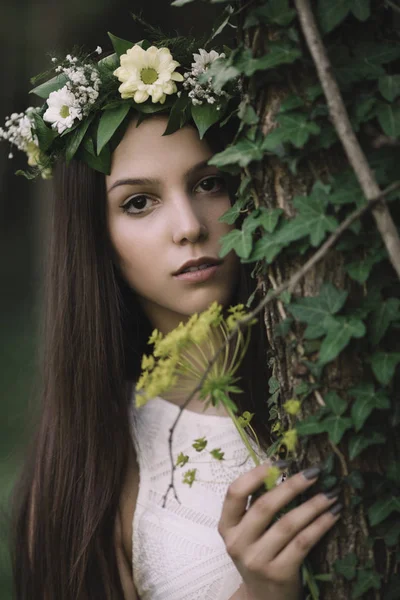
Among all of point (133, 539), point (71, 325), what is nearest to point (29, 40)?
point (71, 325)

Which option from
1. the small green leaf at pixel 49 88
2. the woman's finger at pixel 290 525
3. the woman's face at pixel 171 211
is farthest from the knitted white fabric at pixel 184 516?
the small green leaf at pixel 49 88

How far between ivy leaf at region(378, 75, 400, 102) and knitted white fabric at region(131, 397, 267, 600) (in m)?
1.18

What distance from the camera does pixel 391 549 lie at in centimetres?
143

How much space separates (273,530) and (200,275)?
30.7 inches

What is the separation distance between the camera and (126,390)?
2479 mm

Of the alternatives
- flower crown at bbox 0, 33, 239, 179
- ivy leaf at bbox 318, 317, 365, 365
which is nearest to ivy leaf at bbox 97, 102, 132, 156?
flower crown at bbox 0, 33, 239, 179

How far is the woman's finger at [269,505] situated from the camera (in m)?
1.44

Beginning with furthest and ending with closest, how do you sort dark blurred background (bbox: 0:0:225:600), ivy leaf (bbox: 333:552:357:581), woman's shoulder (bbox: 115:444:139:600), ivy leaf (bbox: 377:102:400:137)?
1. dark blurred background (bbox: 0:0:225:600)
2. woman's shoulder (bbox: 115:444:139:600)
3. ivy leaf (bbox: 333:552:357:581)
4. ivy leaf (bbox: 377:102:400:137)

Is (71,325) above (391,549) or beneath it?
above

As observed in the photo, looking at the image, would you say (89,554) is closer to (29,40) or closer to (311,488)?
(311,488)

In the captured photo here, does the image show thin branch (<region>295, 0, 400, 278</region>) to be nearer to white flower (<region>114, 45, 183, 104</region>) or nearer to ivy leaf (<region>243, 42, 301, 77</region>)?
ivy leaf (<region>243, 42, 301, 77</region>)

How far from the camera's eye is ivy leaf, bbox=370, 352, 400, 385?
1.33m

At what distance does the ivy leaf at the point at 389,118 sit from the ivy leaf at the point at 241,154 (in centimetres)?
24

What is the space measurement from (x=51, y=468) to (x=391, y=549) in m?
1.29
